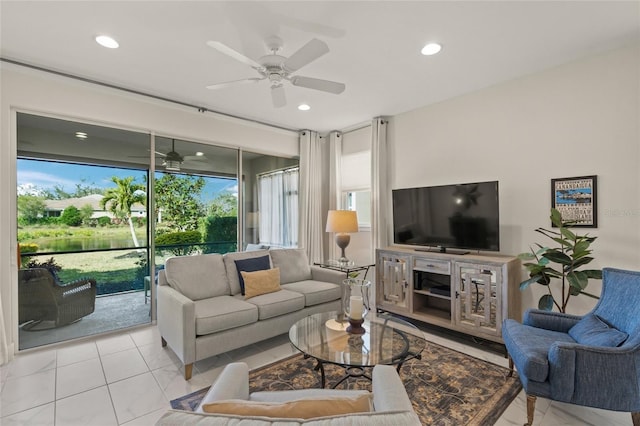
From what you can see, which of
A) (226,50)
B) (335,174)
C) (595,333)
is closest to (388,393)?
(595,333)

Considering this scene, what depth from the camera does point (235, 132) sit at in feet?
14.3

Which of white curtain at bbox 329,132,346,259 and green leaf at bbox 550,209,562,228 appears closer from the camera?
green leaf at bbox 550,209,562,228

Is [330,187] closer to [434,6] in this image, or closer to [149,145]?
[149,145]

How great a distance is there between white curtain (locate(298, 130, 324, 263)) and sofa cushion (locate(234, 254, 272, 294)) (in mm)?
1553

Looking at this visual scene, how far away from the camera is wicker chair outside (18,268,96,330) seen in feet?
9.52

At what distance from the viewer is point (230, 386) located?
3.94 ft

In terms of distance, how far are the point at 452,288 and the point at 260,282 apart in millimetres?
2018

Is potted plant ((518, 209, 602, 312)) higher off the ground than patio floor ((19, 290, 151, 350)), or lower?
higher

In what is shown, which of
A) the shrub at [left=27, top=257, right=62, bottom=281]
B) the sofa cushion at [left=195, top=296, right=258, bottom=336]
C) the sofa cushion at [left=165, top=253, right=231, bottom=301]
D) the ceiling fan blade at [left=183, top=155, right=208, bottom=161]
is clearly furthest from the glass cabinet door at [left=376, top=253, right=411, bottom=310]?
the shrub at [left=27, top=257, right=62, bottom=281]

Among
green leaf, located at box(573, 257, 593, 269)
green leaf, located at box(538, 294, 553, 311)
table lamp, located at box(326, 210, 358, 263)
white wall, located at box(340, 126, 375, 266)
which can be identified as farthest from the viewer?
white wall, located at box(340, 126, 375, 266)

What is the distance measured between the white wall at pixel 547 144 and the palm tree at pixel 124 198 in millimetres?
3549

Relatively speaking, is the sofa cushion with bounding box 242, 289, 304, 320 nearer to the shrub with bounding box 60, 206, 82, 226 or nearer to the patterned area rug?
the patterned area rug

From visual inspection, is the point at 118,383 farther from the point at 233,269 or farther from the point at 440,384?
the point at 440,384

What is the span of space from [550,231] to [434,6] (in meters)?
2.33
